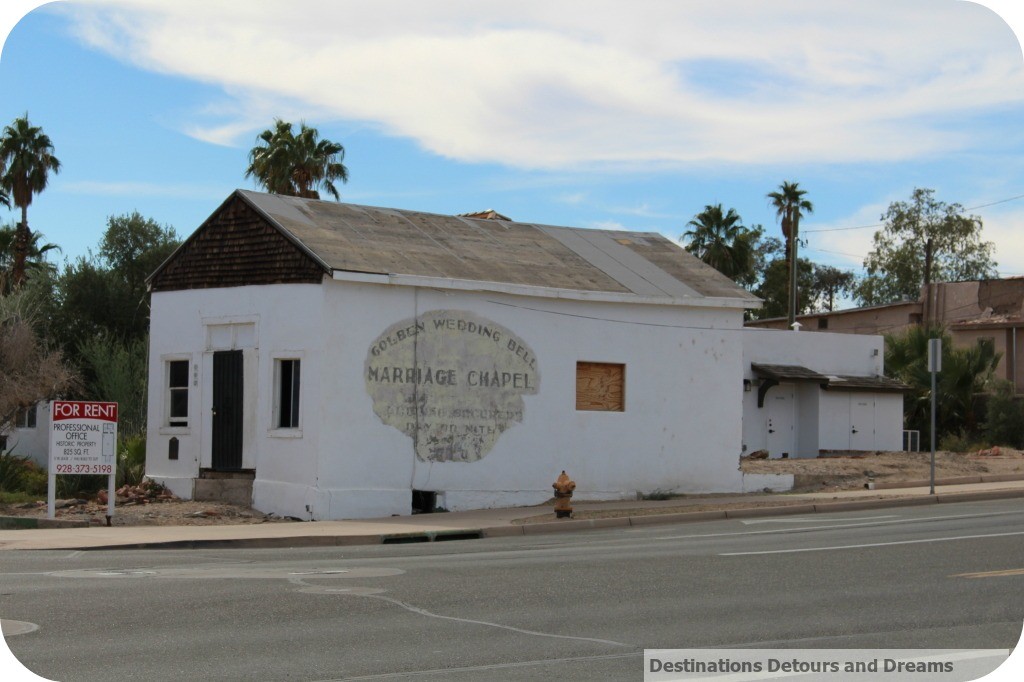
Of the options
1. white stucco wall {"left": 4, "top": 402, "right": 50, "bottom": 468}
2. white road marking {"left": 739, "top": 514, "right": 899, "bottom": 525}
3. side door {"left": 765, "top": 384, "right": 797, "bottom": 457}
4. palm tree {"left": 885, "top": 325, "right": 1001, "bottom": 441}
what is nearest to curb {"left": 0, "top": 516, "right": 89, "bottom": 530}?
white road marking {"left": 739, "top": 514, "right": 899, "bottom": 525}

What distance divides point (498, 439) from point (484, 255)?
4017 mm

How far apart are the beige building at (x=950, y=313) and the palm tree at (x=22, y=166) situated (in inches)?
1088

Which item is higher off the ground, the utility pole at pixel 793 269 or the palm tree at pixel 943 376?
the utility pole at pixel 793 269

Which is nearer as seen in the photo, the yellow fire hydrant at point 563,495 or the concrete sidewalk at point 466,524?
the concrete sidewalk at point 466,524

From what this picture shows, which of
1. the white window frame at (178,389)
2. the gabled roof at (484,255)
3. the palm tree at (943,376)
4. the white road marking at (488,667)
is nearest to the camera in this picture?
the white road marking at (488,667)

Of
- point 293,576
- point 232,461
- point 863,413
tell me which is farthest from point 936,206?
point 293,576

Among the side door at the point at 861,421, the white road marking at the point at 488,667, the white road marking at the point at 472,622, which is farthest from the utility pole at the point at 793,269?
the white road marking at the point at 488,667

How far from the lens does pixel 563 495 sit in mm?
20016

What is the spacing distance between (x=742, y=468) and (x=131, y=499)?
42.5 ft

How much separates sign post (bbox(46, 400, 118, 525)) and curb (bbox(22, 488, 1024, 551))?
2.88 metres

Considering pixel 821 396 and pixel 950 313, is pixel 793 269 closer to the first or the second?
pixel 950 313

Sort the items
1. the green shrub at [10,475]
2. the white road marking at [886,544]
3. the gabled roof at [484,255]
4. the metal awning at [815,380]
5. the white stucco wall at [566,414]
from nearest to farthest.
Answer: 1. the white road marking at [886,544]
2. the white stucco wall at [566,414]
3. the gabled roof at [484,255]
4. the green shrub at [10,475]
5. the metal awning at [815,380]

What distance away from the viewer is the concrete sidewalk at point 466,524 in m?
17.1

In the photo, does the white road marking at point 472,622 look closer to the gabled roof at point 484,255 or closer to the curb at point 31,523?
the curb at point 31,523
